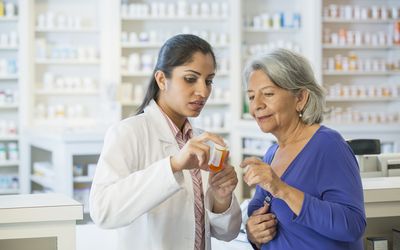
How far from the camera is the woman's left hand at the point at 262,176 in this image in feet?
5.72

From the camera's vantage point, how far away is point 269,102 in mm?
1963

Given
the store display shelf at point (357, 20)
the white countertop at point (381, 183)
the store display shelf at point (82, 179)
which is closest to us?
the white countertop at point (381, 183)

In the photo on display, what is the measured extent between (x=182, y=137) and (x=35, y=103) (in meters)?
6.18

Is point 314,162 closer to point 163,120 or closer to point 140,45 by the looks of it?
point 163,120

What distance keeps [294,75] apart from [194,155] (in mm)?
489

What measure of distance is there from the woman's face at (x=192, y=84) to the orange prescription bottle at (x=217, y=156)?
9.4 inches

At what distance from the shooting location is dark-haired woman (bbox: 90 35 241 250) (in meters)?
1.69

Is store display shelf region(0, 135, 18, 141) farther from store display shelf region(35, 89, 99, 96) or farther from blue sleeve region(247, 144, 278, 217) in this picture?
blue sleeve region(247, 144, 278, 217)

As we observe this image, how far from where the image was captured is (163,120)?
6.39 feet

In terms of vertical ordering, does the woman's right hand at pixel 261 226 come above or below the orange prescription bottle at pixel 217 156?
below

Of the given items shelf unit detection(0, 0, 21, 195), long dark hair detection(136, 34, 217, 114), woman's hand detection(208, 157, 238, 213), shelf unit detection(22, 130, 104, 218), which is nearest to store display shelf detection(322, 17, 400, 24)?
shelf unit detection(22, 130, 104, 218)

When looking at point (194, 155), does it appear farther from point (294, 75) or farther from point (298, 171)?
point (294, 75)

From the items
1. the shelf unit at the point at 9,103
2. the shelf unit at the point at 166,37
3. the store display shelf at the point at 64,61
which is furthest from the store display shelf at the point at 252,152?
the shelf unit at the point at 9,103

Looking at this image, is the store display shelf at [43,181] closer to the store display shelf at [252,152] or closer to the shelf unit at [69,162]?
the shelf unit at [69,162]
